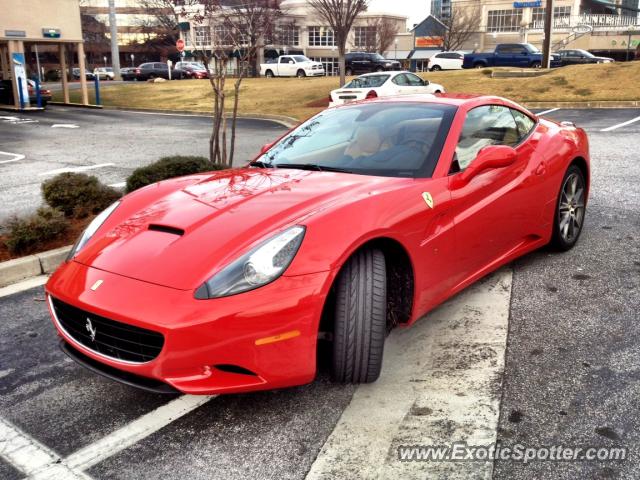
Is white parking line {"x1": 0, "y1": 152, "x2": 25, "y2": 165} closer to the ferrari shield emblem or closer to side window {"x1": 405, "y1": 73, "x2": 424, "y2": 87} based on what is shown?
the ferrari shield emblem

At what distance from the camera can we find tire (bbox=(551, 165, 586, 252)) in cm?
486

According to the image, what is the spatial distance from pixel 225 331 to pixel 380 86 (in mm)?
18165

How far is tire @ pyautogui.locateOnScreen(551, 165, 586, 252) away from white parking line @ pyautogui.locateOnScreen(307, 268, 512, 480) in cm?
118

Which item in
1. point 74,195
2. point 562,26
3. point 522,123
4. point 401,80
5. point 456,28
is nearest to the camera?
point 522,123

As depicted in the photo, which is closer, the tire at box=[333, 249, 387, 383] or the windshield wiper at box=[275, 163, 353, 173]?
the tire at box=[333, 249, 387, 383]

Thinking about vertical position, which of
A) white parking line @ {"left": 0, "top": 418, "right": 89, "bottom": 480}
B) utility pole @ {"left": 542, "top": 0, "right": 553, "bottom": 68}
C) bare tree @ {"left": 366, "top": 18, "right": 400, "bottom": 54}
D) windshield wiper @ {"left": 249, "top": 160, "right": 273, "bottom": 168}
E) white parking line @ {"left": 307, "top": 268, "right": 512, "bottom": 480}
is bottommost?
white parking line @ {"left": 0, "top": 418, "right": 89, "bottom": 480}

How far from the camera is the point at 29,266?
16.3 feet

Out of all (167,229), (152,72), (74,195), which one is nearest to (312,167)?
(167,229)

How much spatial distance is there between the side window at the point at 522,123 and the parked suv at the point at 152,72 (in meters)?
48.0

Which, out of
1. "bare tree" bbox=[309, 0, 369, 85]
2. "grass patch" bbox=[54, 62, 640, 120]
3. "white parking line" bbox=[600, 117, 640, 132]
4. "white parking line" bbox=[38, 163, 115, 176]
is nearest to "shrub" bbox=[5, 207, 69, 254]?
"white parking line" bbox=[38, 163, 115, 176]

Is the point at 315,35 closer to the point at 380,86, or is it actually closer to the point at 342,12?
the point at 342,12

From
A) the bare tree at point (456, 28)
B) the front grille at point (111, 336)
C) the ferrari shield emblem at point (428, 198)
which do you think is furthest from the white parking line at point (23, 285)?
the bare tree at point (456, 28)

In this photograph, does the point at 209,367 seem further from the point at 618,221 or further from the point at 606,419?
the point at 618,221

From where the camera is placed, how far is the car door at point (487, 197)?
3664 mm
